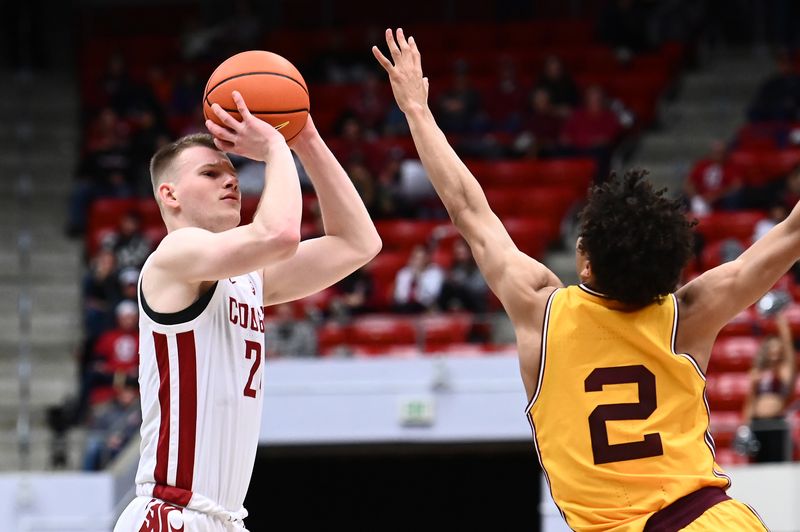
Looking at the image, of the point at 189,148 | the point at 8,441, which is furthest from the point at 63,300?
the point at 189,148

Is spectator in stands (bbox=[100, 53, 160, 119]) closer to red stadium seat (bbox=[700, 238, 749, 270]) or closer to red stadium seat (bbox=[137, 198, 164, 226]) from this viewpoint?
red stadium seat (bbox=[137, 198, 164, 226])

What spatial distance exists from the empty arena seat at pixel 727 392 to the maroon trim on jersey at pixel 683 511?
24.9 ft

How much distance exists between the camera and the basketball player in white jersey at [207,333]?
4449 mm

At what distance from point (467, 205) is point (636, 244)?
25.3 inches

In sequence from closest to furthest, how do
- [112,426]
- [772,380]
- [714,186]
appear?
[772,380] → [112,426] → [714,186]

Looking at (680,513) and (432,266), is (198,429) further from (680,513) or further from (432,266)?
(432,266)

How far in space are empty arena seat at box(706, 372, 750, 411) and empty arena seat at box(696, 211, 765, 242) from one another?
71.8 inches

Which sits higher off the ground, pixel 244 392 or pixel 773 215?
pixel 773 215

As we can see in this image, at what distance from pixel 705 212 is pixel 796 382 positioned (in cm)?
294

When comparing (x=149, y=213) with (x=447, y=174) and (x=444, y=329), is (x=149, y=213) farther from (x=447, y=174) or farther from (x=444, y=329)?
(x=447, y=174)

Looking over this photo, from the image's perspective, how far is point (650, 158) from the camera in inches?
632

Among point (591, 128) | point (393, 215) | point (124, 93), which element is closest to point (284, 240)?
point (393, 215)

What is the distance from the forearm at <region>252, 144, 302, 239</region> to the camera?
442 cm

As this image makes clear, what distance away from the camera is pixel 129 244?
13812 millimetres
